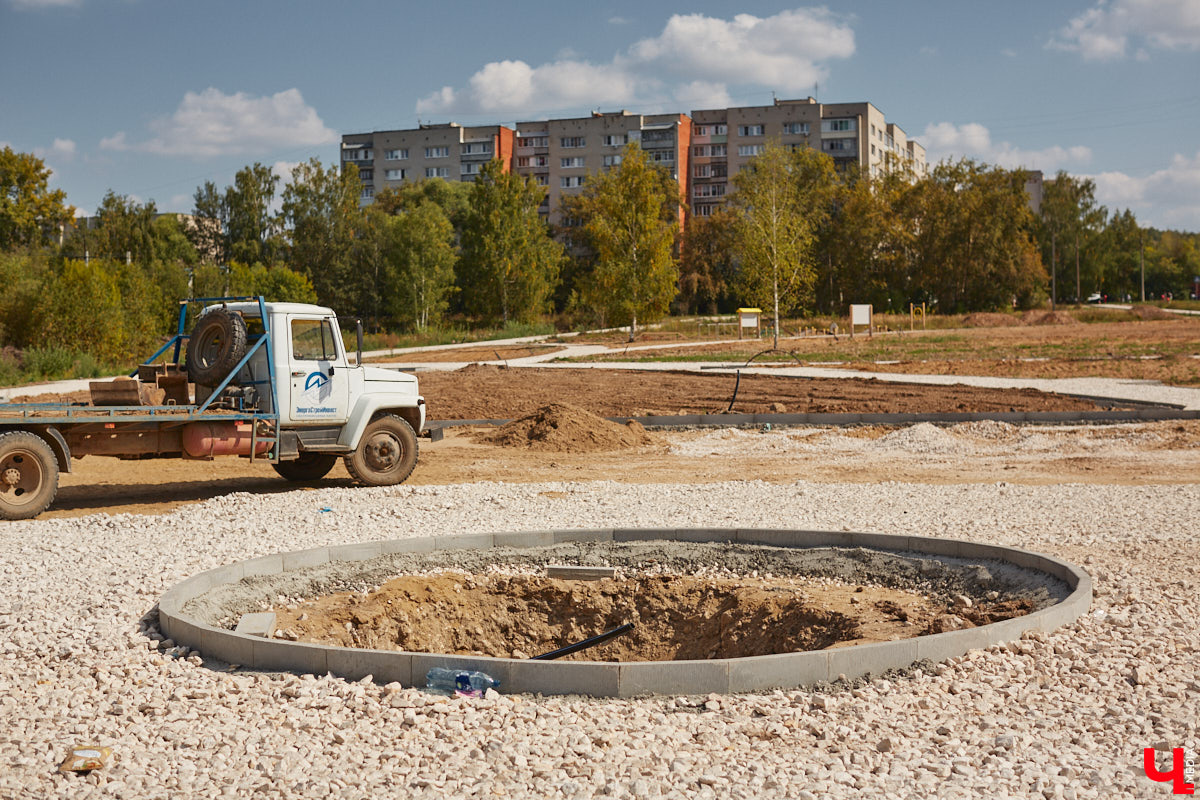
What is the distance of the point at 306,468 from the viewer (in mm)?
14117

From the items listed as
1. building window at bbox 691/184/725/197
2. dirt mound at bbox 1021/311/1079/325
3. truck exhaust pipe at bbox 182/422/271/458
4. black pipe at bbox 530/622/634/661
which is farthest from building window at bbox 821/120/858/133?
black pipe at bbox 530/622/634/661

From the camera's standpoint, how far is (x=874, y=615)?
23.9 feet

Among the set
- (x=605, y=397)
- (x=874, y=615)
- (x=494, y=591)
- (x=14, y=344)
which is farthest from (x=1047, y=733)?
(x=14, y=344)

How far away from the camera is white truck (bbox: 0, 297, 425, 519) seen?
11.0m

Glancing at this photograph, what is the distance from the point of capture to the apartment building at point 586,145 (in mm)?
102250

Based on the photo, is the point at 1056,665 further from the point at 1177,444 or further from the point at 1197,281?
the point at 1197,281

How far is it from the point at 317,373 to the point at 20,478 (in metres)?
3.42

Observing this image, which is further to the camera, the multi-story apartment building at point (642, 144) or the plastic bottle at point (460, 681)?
the multi-story apartment building at point (642, 144)

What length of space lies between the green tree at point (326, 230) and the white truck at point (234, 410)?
60696 mm

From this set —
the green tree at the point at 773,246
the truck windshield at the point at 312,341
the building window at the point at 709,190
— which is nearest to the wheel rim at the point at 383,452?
the truck windshield at the point at 312,341

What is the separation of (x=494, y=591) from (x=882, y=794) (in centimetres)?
480

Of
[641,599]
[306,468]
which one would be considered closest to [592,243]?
[306,468]

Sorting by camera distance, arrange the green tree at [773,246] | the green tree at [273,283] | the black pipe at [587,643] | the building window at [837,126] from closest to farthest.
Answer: the black pipe at [587,643] < the green tree at [773,246] < the green tree at [273,283] < the building window at [837,126]

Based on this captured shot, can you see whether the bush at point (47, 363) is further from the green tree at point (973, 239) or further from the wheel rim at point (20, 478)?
the green tree at point (973, 239)
